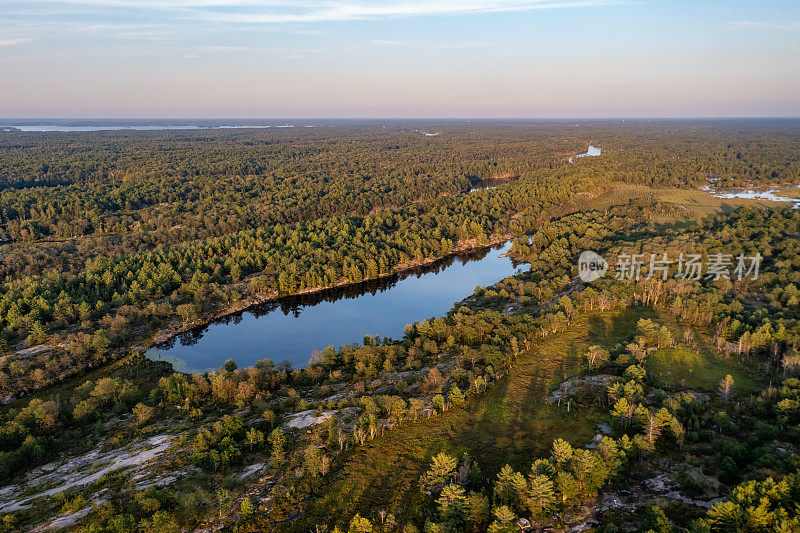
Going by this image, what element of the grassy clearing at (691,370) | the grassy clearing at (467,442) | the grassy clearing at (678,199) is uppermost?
the grassy clearing at (678,199)

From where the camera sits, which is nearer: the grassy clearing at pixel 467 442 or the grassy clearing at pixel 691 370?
the grassy clearing at pixel 467 442

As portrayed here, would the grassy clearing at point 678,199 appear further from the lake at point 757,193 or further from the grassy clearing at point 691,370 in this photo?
the grassy clearing at point 691,370

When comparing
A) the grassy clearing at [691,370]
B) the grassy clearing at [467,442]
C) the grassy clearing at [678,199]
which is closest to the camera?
the grassy clearing at [467,442]

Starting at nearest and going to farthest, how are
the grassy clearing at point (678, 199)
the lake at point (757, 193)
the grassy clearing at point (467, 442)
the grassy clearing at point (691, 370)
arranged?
the grassy clearing at point (467, 442) < the grassy clearing at point (691, 370) < the grassy clearing at point (678, 199) < the lake at point (757, 193)

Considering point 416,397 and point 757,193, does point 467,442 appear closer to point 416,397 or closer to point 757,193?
point 416,397

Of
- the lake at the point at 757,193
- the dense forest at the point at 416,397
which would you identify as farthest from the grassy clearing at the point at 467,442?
the lake at the point at 757,193

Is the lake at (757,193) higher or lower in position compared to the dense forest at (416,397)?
higher

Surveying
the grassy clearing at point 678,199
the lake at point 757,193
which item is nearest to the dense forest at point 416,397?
the grassy clearing at point 678,199
